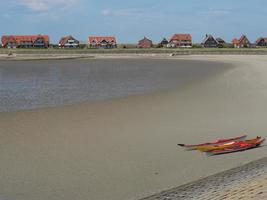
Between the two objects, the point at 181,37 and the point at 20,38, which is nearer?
the point at 20,38

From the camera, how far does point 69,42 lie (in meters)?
156

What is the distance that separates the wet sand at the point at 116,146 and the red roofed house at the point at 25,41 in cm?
13306

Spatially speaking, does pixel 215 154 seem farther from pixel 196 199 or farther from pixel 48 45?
pixel 48 45

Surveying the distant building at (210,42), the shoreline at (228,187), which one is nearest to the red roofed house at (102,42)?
the distant building at (210,42)

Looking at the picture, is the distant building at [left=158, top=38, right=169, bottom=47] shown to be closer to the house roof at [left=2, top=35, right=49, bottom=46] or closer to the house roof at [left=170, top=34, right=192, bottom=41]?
the house roof at [left=170, top=34, right=192, bottom=41]

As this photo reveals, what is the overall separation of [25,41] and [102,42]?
24495 millimetres

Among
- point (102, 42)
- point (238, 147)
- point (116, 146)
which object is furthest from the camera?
point (102, 42)

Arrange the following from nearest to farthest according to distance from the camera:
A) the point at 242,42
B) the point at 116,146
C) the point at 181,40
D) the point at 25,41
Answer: the point at 116,146 < the point at 25,41 < the point at 242,42 < the point at 181,40

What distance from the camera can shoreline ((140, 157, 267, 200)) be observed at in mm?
7098

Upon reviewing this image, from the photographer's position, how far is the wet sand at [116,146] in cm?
873

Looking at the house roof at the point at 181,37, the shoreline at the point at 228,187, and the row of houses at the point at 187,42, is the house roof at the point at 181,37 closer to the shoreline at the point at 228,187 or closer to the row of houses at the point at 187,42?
the row of houses at the point at 187,42

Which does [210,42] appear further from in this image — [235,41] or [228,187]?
[228,187]

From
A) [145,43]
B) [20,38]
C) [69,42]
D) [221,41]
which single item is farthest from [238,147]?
[221,41]

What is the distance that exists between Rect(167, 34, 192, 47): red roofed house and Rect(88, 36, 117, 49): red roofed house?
18.9 m
